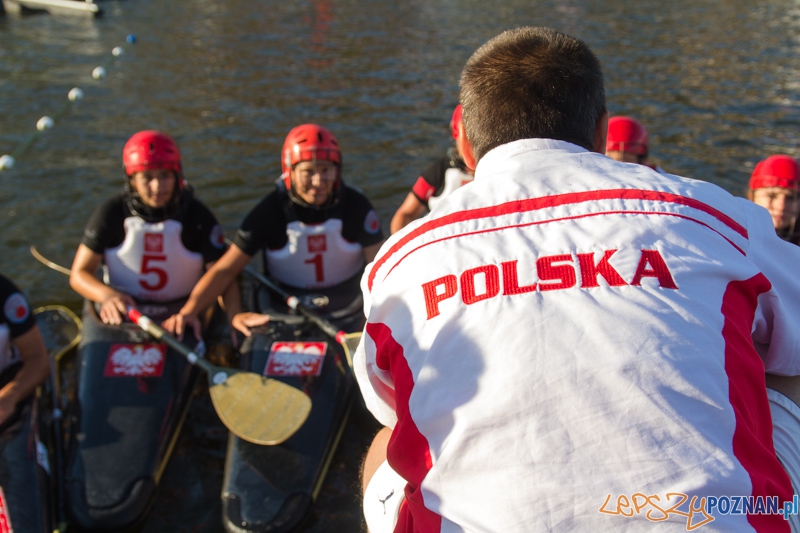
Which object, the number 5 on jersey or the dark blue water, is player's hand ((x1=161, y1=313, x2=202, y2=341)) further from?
the dark blue water

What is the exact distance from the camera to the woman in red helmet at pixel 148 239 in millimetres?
4750

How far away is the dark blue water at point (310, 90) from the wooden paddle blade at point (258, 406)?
57 centimetres

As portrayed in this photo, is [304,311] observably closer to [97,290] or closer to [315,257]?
[315,257]

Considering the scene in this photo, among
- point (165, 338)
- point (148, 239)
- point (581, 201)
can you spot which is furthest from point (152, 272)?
point (581, 201)

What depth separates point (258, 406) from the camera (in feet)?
13.2

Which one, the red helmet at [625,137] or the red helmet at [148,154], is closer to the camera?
the red helmet at [148,154]

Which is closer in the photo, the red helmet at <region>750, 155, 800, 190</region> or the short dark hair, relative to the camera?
the short dark hair

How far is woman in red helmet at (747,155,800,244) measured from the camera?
15.0 feet

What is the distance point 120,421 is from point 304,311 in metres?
1.35

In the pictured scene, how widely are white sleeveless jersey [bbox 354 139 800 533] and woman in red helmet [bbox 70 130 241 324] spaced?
12.5 ft

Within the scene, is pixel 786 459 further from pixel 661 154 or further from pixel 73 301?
pixel 661 154

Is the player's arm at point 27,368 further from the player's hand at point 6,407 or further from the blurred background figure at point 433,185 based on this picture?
the blurred background figure at point 433,185

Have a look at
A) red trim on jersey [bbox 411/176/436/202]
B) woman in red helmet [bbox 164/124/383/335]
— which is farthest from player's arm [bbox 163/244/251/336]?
red trim on jersey [bbox 411/176/436/202]

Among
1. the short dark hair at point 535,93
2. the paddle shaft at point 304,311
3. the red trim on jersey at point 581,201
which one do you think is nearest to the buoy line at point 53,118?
the paddle shaft at point 304,311
